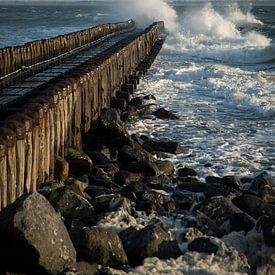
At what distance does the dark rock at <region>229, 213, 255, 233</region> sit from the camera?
4879 mm

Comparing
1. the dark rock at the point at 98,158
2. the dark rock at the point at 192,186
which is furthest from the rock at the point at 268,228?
the dark rock at the point at 98,158

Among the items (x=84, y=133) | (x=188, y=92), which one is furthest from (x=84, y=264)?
(x=188, y=92)

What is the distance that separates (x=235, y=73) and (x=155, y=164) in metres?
14.1

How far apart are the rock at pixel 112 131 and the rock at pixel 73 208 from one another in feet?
12.1

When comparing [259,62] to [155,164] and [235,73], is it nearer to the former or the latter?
[235,73]

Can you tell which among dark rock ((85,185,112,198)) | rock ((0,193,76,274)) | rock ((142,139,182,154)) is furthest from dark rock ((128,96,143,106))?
rock ((0,193,76,274))

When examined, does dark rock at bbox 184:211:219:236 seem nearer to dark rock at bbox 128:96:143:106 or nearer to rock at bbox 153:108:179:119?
rock at bbox 153:108:179:119

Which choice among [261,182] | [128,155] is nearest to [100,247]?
[261,182]

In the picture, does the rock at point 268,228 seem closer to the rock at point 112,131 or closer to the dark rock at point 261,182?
the dark rock at point 261,182

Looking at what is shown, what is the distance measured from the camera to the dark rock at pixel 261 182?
23.5ft

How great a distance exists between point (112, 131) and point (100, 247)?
490 centimetres

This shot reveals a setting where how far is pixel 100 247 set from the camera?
13.5 ft

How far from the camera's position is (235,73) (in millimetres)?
21016

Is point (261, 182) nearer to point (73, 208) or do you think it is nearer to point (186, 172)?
point (186, 172)
